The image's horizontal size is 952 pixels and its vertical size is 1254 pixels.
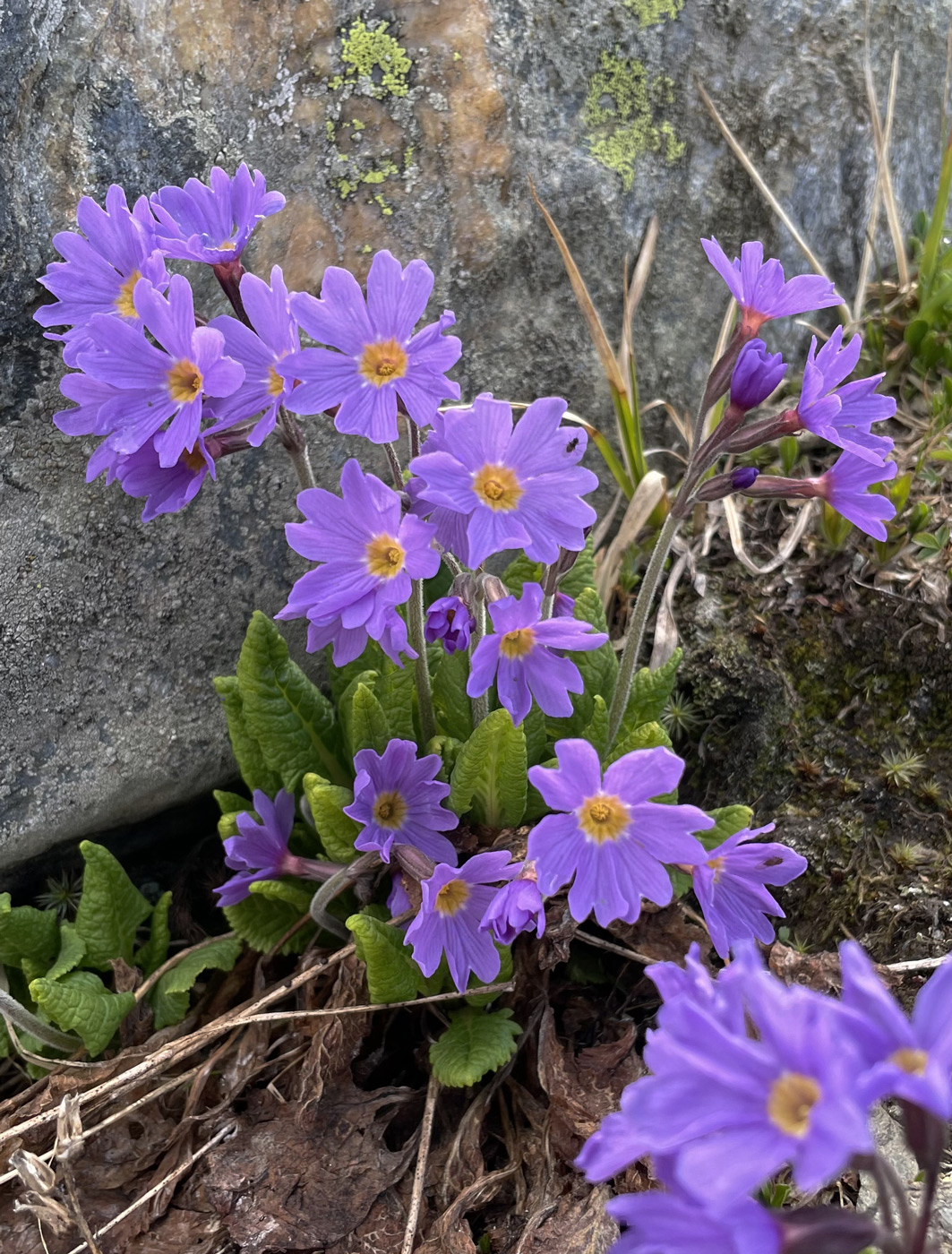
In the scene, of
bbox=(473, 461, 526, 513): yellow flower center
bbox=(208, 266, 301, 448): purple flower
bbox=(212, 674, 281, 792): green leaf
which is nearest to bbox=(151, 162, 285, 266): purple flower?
bbox=(208, 266, 301, 448): purple flower

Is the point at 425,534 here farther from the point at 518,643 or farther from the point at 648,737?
the point at 648,737

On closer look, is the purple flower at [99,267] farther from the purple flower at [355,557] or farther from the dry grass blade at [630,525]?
the dry grass blade at [630,525]

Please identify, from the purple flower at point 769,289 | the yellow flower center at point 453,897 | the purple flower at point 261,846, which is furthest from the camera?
the purple flower at point 261,846

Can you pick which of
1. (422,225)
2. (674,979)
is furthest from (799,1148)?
(422,225)

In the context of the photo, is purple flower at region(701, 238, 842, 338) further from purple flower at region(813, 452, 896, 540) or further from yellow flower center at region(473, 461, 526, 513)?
yellow flower center at region(473, 461, 526, 513)

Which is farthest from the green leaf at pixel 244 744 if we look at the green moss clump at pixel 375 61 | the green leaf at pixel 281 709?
the green moss clump at pixel 375 61

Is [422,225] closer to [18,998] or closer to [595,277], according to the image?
[595,277]
